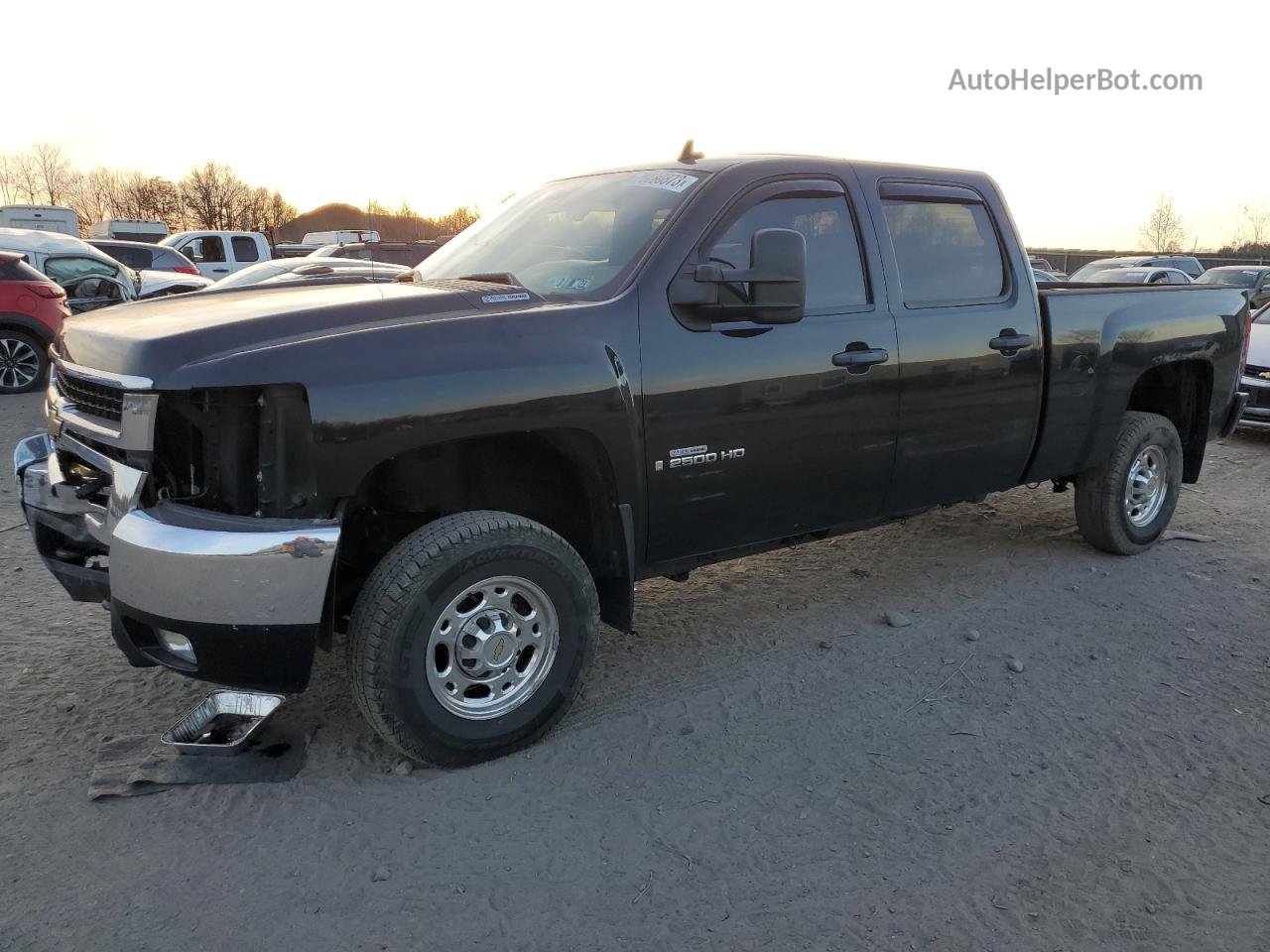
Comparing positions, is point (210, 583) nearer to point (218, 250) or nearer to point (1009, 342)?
point (1009, 342)

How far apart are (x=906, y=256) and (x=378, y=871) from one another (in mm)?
3266

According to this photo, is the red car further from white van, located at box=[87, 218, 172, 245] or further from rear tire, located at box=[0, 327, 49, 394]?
white van, located at box=[87, 218, 172, 245]

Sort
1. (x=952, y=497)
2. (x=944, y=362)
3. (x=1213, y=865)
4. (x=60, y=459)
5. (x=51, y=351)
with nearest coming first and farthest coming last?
(x=1213, y=865)
(x=60, y=459)
(x=51, y=351)
(x=944, y=362)
(x=952, y=497)

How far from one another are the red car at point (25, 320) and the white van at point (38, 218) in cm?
2008

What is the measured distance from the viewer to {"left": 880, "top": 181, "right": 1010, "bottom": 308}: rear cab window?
4.37 m

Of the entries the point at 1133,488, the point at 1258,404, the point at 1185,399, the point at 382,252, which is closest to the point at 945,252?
the point at 1133,488

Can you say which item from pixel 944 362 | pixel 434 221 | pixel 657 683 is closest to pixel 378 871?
pixel 657 683

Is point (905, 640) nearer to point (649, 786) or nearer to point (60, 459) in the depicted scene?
point (649, 786)

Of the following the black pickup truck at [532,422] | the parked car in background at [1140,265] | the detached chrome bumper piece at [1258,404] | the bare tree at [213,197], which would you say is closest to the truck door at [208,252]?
the parked car in background at [1140,265]

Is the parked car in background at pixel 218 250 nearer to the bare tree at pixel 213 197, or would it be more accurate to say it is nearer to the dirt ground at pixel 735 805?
the dirt ground at pixel 735 805

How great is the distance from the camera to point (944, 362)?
4367mm

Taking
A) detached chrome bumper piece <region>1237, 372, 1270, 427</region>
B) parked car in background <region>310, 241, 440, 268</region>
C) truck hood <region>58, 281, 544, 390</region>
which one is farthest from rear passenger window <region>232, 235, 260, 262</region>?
truck hood <region>58, 281, 544, 390</region>

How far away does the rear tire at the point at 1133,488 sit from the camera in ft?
17.9

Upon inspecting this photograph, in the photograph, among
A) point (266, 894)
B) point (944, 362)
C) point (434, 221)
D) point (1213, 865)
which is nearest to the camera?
point (266, 894)
